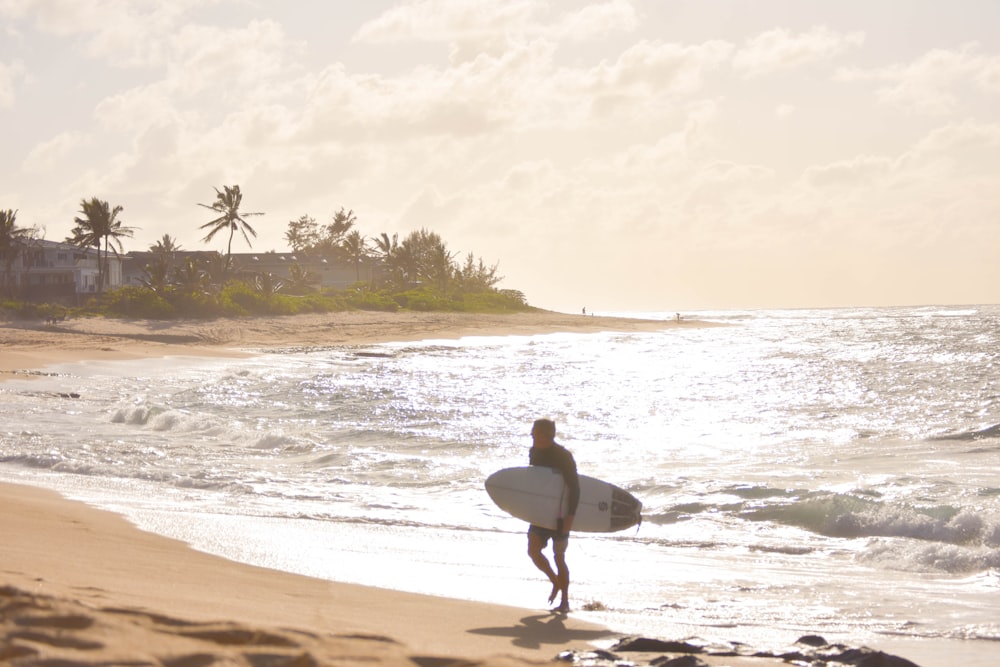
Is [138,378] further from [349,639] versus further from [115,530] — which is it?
[349,639]

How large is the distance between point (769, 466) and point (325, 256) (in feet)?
324

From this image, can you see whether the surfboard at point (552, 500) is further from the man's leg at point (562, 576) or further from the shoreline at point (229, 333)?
the shoreline at point (229, 333)

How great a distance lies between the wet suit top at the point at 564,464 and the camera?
7.22m

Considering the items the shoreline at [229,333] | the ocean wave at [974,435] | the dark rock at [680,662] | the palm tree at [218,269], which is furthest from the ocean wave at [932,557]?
the palm tree at [218,269]

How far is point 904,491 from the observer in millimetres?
12031

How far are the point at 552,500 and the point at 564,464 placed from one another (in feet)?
0.91

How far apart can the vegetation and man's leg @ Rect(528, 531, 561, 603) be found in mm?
45574

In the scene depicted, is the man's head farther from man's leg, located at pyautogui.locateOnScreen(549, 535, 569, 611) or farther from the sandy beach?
the sandy beach

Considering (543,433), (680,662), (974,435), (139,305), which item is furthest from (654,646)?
(139,305)

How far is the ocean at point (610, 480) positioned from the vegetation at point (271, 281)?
23.1 meters

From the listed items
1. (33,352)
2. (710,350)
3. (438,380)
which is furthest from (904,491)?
(710,350)

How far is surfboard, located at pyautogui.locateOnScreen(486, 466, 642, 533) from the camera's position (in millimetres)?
7254

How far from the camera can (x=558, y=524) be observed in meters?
7.22

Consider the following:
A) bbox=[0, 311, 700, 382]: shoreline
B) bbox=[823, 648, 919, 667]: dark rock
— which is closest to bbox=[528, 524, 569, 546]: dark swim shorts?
bbox=[823, 648, 919, 667]: dark rock
